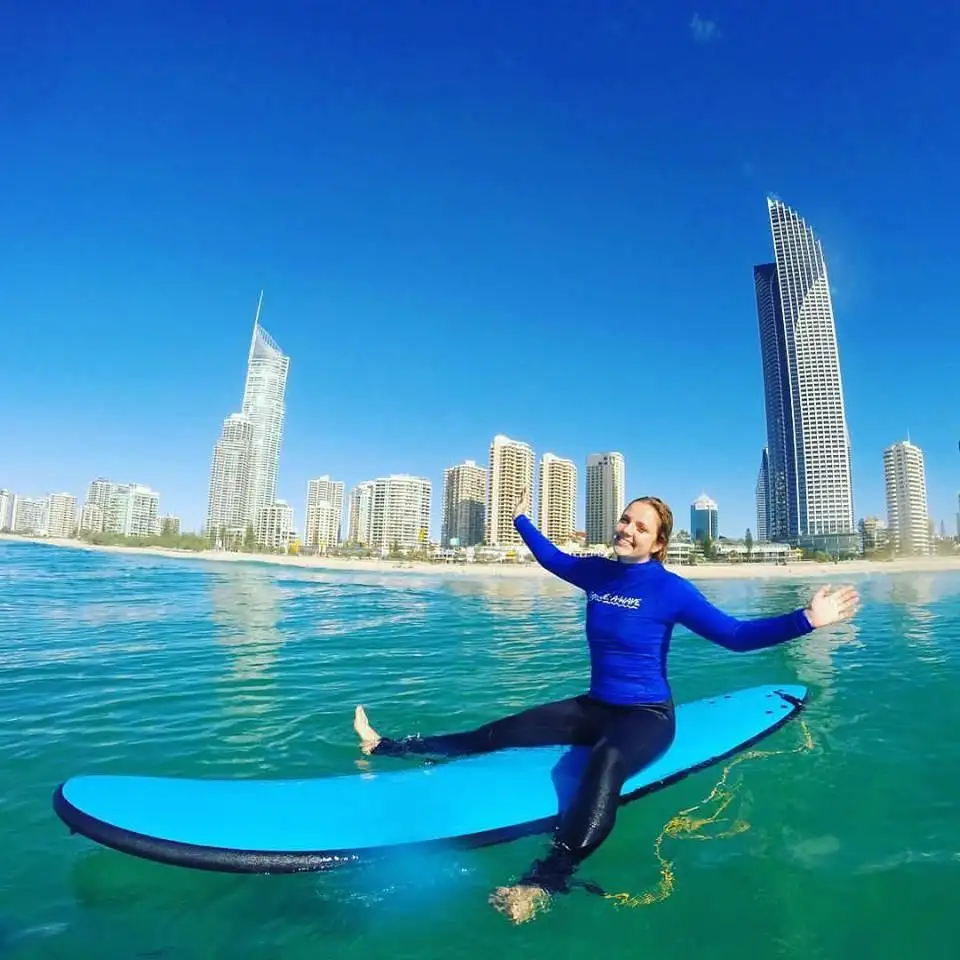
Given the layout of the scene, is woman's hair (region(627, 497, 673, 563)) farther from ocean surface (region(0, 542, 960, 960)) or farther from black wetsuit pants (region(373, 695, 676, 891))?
ocean surface (region(0, 542, 960, 960))

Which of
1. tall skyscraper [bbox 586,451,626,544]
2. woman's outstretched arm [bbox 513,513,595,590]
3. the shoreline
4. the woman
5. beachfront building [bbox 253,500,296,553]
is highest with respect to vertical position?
tall skyscraper [bbox 586,451,626,544]

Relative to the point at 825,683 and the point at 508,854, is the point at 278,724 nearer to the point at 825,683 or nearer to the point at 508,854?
the point at 508,854

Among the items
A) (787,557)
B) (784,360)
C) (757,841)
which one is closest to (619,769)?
(757,841)

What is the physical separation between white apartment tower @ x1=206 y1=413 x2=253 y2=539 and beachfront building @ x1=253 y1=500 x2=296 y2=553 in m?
5.49

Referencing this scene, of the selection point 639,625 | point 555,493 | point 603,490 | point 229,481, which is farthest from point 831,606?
point 229,481

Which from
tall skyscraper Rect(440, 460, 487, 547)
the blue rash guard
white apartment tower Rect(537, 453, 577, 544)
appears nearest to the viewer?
the blue rash guard

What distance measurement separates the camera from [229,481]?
176750 millimetres

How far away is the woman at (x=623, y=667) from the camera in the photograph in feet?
12.1

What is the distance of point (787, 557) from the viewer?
118 m

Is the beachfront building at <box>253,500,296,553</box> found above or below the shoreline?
above

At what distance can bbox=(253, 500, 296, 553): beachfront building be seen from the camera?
582 ft

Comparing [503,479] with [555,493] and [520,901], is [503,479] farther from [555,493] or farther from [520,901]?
[520,901]

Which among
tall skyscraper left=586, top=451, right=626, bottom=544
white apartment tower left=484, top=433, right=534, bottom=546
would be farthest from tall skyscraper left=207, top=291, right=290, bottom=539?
tall skyscraper left=586, top=451, right=626, bottom=544

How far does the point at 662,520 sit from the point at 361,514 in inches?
7115
